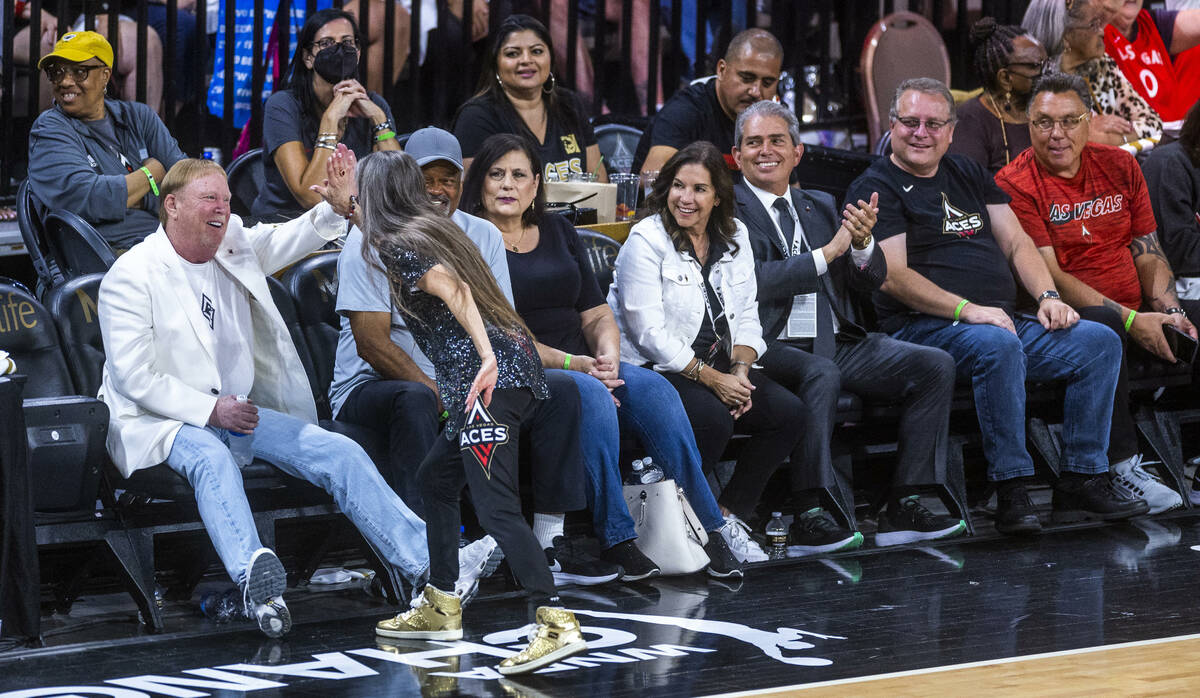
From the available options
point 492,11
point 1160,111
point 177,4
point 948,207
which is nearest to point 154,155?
point 177,4

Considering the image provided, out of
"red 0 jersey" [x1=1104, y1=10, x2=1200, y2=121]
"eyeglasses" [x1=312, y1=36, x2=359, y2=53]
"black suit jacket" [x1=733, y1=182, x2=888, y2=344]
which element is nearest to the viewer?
"black suit jacket" [x1=733, y1=182, x2=888, y2=344]

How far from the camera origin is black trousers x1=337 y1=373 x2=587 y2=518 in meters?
4.58

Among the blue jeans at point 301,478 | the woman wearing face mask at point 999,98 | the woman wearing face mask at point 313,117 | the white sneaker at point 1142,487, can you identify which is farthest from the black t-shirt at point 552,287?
the woman wearing face mask at point 999,98

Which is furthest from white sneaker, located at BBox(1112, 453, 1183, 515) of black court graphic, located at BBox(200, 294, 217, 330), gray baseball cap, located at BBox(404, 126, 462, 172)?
black court graphic, located at BBox(200, 294, 217, 330)

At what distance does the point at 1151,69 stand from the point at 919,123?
2531 millimetres

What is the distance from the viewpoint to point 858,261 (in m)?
5.70

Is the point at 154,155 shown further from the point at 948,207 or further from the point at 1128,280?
the point at 1128,280

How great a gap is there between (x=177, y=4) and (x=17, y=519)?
3.12 m

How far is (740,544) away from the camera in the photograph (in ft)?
17.1

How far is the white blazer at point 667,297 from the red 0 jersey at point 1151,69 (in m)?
3.21

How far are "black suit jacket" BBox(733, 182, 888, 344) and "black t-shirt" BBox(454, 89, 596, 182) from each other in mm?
725

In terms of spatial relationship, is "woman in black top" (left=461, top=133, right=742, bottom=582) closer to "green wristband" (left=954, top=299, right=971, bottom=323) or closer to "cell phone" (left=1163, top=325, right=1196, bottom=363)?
"green wristband" (left=954, top=299, right=971, bottom=323)

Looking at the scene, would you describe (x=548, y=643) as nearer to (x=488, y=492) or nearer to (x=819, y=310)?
(x=488, y=492)

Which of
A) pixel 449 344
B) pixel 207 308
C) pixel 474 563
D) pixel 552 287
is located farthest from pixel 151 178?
pixel 474 563
